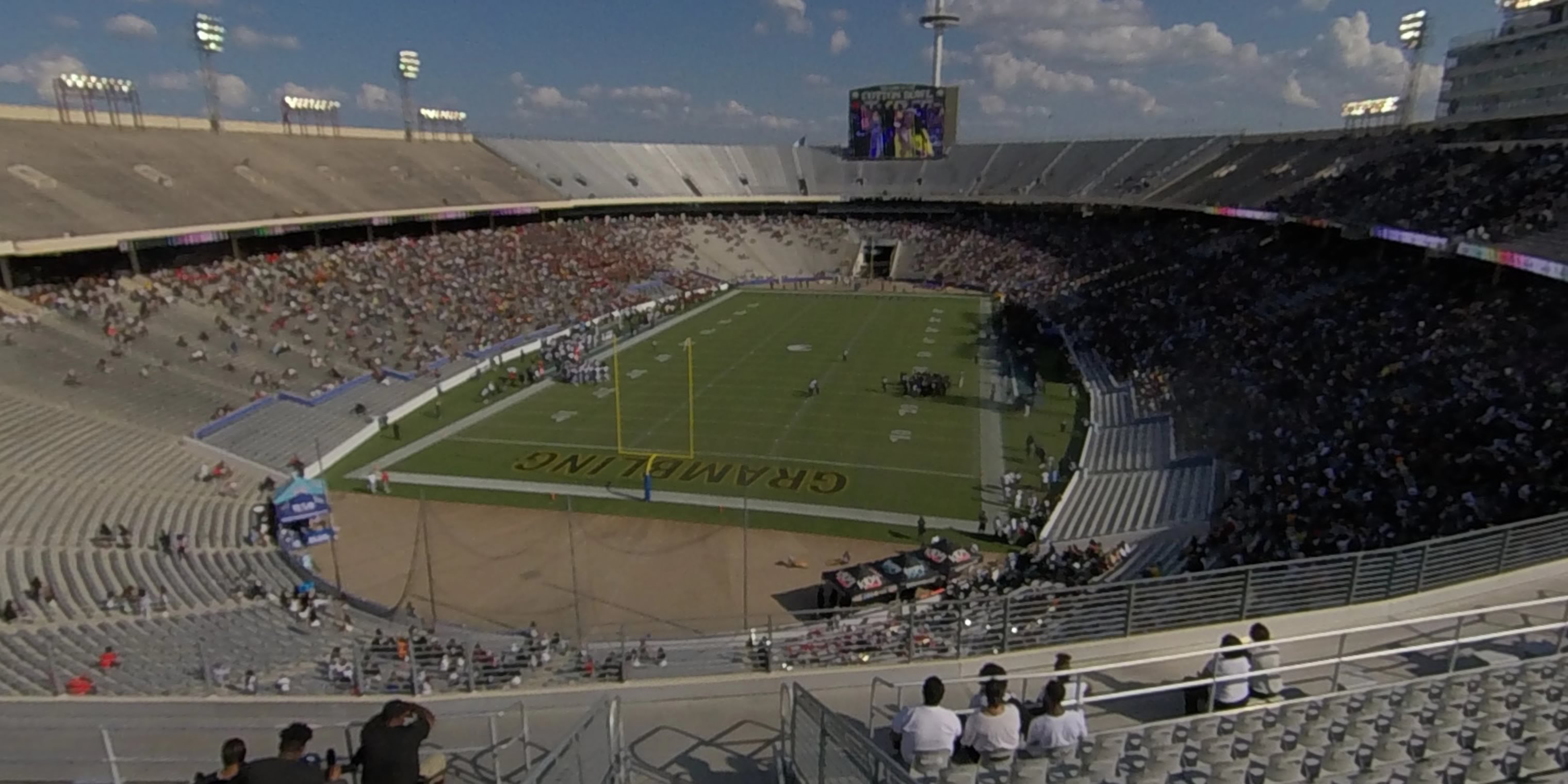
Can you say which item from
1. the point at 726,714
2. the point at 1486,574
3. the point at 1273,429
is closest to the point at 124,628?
the point at 726,714

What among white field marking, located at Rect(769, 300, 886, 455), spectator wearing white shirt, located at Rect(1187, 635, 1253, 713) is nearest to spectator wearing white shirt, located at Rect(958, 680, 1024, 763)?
spectator wearing white shirt, located at Rect(1187, 635, 1253, 713)

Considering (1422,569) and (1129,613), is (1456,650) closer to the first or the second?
(1129,613)

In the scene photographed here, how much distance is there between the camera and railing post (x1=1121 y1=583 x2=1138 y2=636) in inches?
347

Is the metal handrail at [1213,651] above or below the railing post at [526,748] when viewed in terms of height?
above

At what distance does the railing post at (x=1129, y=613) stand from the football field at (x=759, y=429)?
1274cm

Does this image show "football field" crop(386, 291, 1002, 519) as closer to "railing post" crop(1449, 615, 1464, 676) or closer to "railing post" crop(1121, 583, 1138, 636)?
"railing post" crop(1121, 583, 1138, 636)

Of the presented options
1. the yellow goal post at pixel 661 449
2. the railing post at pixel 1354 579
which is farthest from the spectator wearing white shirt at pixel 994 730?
the yellow goal post at pixel 661 449

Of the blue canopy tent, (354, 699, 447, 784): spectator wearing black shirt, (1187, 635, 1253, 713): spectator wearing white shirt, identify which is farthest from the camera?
the blue canopy tent

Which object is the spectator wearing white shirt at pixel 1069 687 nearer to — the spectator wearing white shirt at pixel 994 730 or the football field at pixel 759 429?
the spectator wearing white shirt at pixel 994 730

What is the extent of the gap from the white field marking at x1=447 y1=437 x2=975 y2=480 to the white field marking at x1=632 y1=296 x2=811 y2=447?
1704mm

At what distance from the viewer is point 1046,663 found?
8.56m

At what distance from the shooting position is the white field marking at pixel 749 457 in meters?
24.5

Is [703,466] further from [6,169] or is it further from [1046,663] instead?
[6,169]

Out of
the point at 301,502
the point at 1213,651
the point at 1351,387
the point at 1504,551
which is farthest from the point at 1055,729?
the point at 1351,387
